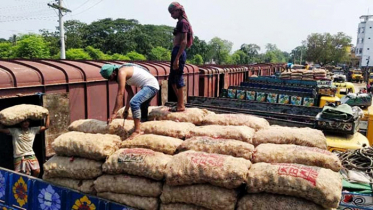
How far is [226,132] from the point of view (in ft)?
12.3

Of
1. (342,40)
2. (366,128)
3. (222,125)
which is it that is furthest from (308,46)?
(222,125)

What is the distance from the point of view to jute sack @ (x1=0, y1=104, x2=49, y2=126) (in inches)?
179

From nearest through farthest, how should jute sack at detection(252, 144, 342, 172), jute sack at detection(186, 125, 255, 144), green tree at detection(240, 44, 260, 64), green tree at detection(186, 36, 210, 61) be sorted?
1. jute sack at detection(252, 144, 342, 172)
2. jute sack at detection(186, 125, 255, 144)
3. green tree at detection(186, 36, 210, 61)
4. green tree at detection(240, 44, 260, 64)

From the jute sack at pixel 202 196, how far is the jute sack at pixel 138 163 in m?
0.23

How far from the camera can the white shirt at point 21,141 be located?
502 centimetres

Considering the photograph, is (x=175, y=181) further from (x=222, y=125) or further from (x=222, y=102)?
(x=222, y=102)

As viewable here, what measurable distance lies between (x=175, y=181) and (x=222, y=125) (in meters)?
1.40

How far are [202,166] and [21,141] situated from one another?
3684 millimetres

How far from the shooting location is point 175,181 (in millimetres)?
3031

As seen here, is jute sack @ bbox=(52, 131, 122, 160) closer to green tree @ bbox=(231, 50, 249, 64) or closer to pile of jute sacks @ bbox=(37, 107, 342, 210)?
pile of jute sacks @ bbox=(37, 107, 342, 210)

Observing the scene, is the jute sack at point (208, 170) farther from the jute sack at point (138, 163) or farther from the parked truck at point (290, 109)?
the parked truck at point (290, 109)

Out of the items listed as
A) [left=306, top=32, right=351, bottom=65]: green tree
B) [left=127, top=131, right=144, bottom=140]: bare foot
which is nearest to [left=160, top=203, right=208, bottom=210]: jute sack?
[left=127, top=131, right=144, bottom=140]: bare foot

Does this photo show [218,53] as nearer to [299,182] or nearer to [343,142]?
[343,142]

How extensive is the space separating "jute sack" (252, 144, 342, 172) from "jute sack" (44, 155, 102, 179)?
6.26 ft
